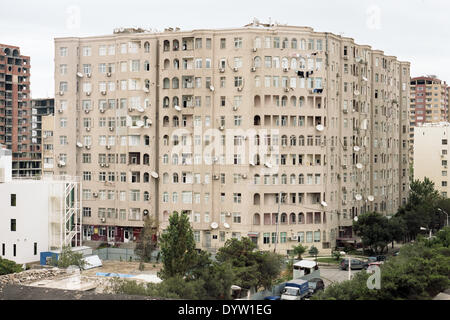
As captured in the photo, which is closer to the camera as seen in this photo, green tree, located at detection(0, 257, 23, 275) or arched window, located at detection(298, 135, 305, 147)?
green tree, located at detection(0, 257, 23, 275)

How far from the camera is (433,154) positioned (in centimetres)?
9544

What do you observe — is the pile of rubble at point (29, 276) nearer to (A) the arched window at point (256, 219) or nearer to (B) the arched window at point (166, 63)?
(A) the arched window at point (256, 219)

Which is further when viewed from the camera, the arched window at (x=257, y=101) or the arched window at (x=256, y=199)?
the arched window at (x=257, y=101)

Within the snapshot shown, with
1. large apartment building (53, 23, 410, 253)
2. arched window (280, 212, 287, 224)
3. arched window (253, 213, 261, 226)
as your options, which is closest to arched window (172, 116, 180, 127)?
large apartment building (53, 23, 410, 253)

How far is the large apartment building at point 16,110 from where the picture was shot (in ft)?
357

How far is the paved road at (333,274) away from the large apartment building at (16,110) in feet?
229

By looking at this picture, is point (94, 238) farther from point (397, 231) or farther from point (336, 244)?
point (397, 231)

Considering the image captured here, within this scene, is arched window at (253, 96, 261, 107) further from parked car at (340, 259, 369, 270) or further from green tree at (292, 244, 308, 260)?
parked car at (340, 259, 369, 270)

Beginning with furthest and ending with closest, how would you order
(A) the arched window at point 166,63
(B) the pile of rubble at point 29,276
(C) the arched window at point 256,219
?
(A) the arched window at point 166,63 < (C) the arched window at point 256,219 < (B) the pile of rubble at point 29,276

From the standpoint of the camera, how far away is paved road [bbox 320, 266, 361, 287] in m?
47.4

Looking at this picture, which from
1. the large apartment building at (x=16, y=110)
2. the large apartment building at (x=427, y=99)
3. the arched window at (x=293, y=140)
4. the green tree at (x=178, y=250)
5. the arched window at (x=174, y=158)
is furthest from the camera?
the large apartment building at (x=427, y=99)

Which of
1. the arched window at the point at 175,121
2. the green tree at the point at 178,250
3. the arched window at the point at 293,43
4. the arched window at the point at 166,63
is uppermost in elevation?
the arched window at the point at 293,43

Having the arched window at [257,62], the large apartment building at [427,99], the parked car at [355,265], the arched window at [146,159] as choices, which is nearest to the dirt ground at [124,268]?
the arched window at [146,159]
